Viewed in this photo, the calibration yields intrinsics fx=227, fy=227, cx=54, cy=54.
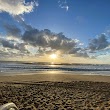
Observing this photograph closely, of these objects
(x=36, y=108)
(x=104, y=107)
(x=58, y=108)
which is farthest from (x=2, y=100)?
(x=104, y=107)

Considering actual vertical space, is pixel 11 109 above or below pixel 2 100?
above

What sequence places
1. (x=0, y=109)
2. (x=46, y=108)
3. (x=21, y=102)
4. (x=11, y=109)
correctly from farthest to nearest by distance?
(x=21, y=102), (x=46, y=108), (x=11, y=109), (x=0, y=109)

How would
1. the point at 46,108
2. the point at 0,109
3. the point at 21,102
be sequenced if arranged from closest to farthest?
1. the point at 0,109
2. the point at 46,108
3. the point at 21,102

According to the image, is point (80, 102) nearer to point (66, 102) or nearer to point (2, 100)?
point (66, 102)

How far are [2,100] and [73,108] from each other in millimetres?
3657

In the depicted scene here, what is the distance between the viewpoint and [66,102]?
10.8 meters

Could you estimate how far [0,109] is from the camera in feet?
12.5

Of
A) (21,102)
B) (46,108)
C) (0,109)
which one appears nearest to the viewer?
(0,109)

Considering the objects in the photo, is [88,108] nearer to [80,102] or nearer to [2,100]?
[80,102]

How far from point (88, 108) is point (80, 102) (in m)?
1.30

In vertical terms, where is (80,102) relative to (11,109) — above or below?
below

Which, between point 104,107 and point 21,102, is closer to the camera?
point 104,107

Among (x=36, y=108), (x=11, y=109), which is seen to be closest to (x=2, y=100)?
(x=36, y=108)

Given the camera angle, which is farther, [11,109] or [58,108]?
[58,108]
